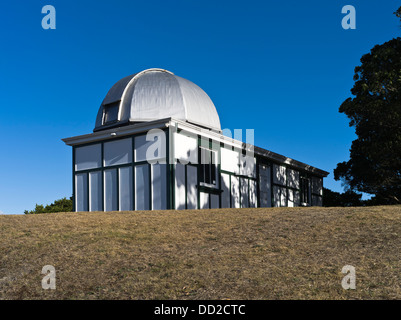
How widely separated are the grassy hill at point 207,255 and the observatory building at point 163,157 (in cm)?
418

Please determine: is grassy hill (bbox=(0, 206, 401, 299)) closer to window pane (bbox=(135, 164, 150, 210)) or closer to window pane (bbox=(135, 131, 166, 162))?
window pane (bbox=(135, 164, 150, 210))

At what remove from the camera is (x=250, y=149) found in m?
23.5

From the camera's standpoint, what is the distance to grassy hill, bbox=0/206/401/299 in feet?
27.8

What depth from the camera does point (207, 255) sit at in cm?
1042

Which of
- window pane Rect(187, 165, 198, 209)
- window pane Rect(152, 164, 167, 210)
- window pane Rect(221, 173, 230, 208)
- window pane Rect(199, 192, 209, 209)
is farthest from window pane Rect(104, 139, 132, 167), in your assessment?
window pane Rect(221, 173, 230, 208)

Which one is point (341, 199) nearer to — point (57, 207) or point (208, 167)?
point (208, 167)

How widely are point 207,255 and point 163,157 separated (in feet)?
29.5

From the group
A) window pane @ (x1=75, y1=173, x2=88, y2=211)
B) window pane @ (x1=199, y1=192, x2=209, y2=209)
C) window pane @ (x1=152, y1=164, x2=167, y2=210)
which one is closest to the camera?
window pane @ (x1=152, y1=164, x2=167, y2=210)

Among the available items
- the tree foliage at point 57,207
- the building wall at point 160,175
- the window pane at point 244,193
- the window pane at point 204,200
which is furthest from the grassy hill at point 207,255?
the tree foliage at point 57,207

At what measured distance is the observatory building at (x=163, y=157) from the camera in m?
19.1

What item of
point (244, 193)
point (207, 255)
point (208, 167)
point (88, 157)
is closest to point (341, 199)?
point (244, 193)

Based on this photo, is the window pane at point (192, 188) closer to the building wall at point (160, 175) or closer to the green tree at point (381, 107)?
the building wall at point (160, 175)
